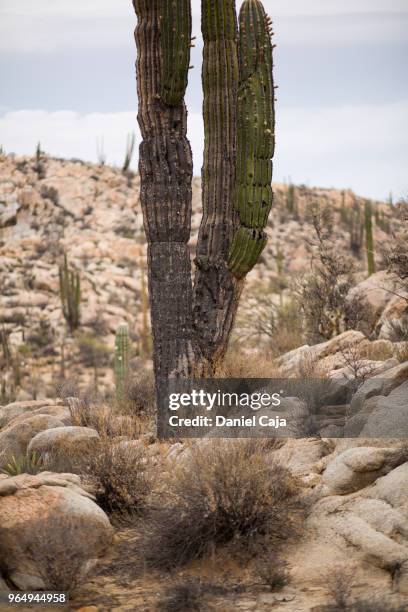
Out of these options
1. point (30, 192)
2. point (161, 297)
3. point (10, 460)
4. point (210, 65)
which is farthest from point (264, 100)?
point (30, 192)

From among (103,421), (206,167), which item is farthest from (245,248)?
(103,421)

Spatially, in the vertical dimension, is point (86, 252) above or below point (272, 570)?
above

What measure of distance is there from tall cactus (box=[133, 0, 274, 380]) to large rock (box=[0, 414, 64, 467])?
4.98 ft

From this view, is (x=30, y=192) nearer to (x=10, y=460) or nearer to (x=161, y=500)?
(x=10, y=460)

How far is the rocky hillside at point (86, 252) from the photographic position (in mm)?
22062

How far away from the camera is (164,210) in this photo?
30.0 feet

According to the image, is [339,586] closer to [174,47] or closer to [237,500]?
[237,500]

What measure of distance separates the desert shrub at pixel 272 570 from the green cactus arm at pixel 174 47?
5.92 meters

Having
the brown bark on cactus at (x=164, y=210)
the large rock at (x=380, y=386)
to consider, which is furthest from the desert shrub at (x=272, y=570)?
the brown bark on cactus at (x=164, y=210)

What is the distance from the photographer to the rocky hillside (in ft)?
72.4

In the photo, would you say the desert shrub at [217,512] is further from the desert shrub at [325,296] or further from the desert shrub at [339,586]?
the desert shrub at [325,296]

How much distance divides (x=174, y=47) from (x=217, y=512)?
5971 millimetres

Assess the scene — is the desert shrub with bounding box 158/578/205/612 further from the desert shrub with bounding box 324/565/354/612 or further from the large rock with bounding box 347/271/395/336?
the large rock with bounding box 347/271/395/336

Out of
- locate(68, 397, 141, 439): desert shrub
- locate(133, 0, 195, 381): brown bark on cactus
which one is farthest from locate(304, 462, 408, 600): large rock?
locate(133, 0, 195, 381): brown bark on cactus
